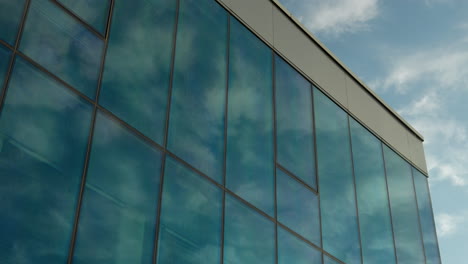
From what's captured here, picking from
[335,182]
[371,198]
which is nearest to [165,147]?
[335,182]


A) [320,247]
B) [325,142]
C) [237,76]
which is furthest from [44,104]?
[325,142]

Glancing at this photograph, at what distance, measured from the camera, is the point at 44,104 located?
33.9 ft

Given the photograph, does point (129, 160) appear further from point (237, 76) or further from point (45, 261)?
point (237, 76)

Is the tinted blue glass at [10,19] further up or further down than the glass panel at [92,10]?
further down

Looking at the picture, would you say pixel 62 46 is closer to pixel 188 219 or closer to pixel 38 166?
pixel 38 166

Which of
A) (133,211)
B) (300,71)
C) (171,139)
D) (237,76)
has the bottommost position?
(133,211)

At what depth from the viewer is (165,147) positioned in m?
12.6

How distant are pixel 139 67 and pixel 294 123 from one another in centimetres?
623

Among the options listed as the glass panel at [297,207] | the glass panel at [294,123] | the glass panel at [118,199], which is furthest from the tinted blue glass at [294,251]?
the glass panel at [118,199]

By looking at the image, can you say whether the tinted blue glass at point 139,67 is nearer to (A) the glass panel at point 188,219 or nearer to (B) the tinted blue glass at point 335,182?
(A) the glass panel at point 188,219

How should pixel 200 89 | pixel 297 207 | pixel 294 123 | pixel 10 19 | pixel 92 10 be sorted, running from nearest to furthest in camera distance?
pixel 10 19 < pixel 92 10 < pixel 200 89 < pixel 297 207 < pixel 294 123

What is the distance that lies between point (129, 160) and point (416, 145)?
15721 millimetres

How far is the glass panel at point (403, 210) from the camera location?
2091 centimetres

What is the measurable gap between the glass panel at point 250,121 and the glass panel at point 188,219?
3.26 ft
